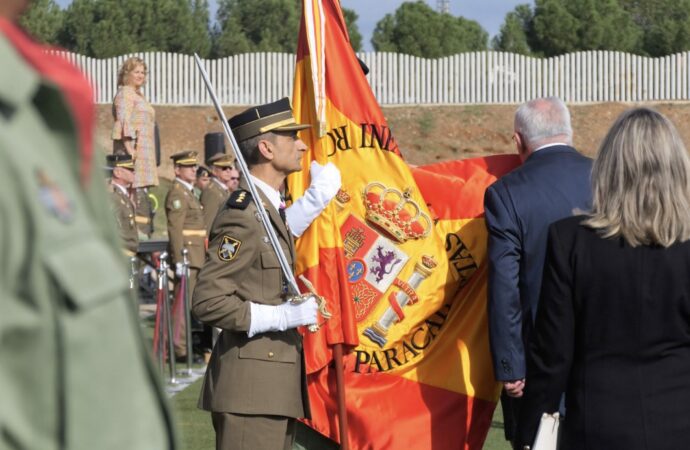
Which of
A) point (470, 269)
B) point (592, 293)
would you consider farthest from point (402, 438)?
point (592, 293)

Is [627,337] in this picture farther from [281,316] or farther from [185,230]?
[185,230]

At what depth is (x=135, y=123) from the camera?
37.3 feet

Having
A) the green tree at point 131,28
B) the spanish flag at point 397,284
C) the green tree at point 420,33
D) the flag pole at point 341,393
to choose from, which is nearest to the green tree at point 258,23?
the green tree at point 131,28

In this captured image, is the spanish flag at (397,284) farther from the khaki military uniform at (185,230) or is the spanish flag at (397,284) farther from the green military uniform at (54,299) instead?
the khaki military uniform at (185,230)

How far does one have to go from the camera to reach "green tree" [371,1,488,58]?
64.3 meters

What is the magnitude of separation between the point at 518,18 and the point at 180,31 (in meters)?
17.4

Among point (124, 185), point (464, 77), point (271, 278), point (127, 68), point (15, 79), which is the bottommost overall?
point (124, 185)

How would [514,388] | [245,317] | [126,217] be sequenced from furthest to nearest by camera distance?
[126,217] < [514,388] < [245,317]

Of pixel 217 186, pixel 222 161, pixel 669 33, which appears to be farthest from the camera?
pixel 669 33

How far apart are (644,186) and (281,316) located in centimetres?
135

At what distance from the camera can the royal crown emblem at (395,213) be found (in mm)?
6074

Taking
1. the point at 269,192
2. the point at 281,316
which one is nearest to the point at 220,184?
the point at 269,192

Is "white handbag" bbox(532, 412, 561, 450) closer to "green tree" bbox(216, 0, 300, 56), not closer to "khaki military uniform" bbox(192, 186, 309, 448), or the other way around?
"khaki military uniform" bbox(192, 186, 309, 448)

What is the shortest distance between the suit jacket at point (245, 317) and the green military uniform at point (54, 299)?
3.16 meters
